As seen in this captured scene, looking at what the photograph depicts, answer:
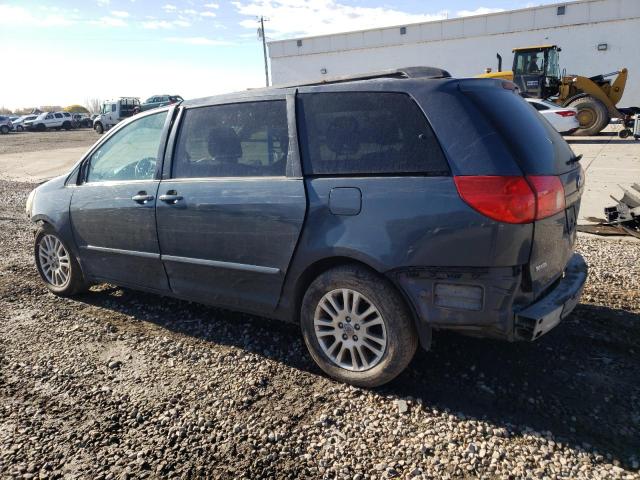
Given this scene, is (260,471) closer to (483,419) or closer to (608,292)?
(483,419)

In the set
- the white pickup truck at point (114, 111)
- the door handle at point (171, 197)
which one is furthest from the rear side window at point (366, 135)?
the white pickup truck at point (114, 111)

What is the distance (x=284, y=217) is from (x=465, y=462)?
1.69m

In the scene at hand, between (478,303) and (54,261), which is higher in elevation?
(478,303)

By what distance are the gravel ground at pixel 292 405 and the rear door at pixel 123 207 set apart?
0.50 metres

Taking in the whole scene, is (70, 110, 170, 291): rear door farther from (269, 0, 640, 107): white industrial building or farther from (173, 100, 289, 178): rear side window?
(269, 0, 640, 107): white industrial building

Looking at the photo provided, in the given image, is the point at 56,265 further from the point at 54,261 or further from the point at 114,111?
the point at 114,111

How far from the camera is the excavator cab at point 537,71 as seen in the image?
19.1 m

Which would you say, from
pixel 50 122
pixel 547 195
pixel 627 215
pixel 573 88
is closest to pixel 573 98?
pixel 573 88

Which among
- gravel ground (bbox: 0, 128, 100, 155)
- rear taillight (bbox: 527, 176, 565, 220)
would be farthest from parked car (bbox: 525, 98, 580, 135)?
gravel ground (bbox: 0, 128, 100, 155)

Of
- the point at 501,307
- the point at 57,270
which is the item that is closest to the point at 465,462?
the point at 501,307

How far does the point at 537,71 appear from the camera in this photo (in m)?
19.9

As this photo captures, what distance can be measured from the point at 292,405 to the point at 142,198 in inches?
79.2

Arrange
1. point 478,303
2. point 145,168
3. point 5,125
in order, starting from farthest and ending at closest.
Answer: point 5,125 < point 145,168 < point 478,303

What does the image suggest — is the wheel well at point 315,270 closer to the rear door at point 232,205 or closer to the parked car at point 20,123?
the rear door at point 232,205
